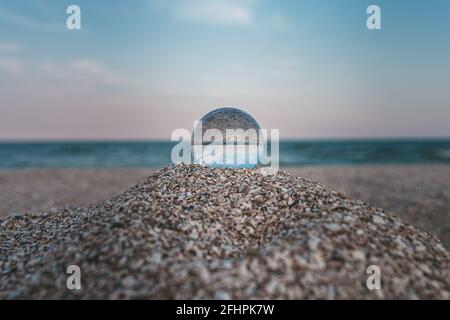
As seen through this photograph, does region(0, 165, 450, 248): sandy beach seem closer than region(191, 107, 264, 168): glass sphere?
No

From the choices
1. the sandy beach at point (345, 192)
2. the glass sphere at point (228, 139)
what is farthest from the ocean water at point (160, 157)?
the glass sphere at point (228, 139)

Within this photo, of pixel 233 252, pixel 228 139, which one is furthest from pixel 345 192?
pixel 233 252

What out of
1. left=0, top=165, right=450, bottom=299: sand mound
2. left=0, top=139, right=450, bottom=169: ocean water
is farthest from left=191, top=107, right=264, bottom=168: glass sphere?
left=0, top=139, right=450, bottom=169: ocean water

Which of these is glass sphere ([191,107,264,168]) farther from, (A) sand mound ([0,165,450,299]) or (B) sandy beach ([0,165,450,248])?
(B) sandy beach ([0,165,450,248])

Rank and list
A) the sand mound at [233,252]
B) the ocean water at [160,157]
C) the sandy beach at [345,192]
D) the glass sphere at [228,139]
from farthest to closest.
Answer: the ocean water at [160,157] → the sandy beach at [345,192] → the glass sphere at [228,139] → the sand mound at [233,252]

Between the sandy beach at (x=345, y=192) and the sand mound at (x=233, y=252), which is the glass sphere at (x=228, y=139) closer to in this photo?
the sand mound at (x=233, y=252)
